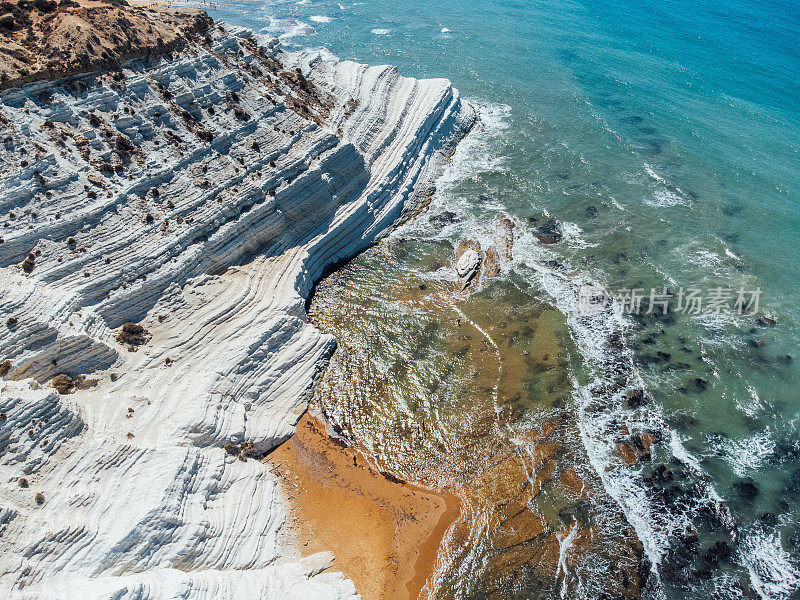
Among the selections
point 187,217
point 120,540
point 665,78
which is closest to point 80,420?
point 120,540

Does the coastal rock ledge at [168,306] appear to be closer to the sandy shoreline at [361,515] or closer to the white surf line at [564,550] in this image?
the sandy shoreline at [361,515]

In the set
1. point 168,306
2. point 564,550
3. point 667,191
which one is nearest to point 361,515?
point 564,550

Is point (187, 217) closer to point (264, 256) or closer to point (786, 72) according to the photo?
point (264, 256)

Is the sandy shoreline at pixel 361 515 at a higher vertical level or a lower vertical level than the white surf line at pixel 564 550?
lower

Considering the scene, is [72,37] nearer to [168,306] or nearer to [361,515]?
[168,306]

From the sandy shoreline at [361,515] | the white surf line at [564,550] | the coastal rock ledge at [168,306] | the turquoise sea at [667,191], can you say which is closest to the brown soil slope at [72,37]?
the coastal rock ledge at [168,306]
